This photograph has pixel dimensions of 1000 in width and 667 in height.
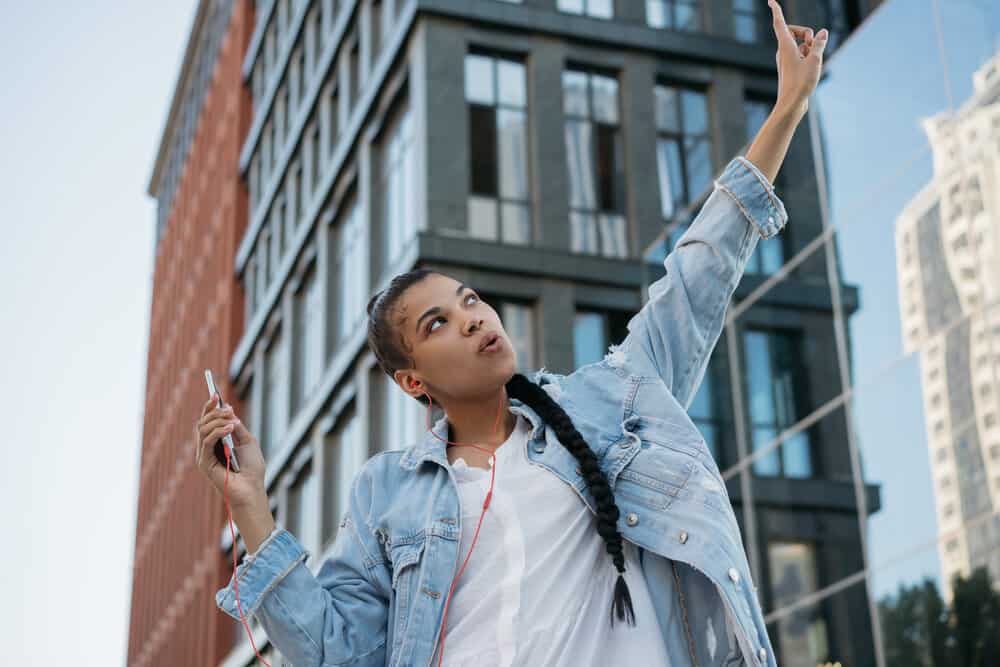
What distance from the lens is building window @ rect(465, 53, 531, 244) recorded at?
66.4 feet

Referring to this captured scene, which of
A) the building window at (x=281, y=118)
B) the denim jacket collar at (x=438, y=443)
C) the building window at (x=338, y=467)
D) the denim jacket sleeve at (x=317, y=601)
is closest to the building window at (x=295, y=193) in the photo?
the building window at (x=281, y=118)

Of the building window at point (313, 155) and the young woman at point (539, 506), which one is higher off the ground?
the building window at point (313, 155)

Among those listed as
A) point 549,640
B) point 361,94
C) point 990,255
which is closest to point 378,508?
point 549,640

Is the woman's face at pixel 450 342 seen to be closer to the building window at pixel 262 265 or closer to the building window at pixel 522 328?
the building window at pixel 522 328

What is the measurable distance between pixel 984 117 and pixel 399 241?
1129 cm

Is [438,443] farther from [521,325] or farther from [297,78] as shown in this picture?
[297,78]

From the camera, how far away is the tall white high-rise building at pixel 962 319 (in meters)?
10.8

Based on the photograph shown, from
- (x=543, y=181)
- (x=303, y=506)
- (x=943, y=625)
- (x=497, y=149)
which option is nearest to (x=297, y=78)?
(x=303, y=506)

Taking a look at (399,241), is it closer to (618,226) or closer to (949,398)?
(618,226)

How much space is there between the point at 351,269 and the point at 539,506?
21500 millimetres

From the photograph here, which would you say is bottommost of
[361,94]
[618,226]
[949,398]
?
[949,398]

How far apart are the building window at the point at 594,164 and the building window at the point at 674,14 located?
1.15 metres

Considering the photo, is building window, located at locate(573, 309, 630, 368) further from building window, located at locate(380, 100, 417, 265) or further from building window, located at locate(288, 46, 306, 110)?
building window, located at locate(288, 46, 306, 110)

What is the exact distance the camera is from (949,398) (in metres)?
11.4
